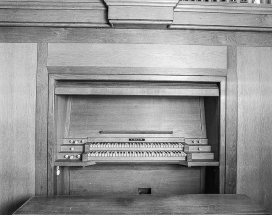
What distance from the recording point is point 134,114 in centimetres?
263

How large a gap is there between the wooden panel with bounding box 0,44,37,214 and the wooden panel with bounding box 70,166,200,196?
0.54m

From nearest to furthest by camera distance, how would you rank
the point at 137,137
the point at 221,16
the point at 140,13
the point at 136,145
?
the point at 140,13
the point at 221,16
the point at 136,145
the point at 137,137

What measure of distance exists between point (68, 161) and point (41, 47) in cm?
108

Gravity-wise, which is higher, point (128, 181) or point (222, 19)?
point (222, 19)

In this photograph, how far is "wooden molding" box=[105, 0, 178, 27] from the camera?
2080 millimetres

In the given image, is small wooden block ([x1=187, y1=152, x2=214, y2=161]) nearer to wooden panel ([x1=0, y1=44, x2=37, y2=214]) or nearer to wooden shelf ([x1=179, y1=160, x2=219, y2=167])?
wooden shelf ([x1=179, y1=160, x2=219, y2=167])

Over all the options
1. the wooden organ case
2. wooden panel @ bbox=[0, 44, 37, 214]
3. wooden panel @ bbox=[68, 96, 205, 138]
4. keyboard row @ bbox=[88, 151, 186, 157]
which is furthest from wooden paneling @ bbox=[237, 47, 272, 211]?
wooden panel @ bbox=[0, 44, 37, 214]

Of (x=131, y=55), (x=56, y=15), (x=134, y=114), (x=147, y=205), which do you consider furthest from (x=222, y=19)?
(x=147, y=205)

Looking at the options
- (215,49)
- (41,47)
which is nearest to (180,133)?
(215,49)

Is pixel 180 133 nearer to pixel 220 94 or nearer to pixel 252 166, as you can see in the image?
pixel 220 94

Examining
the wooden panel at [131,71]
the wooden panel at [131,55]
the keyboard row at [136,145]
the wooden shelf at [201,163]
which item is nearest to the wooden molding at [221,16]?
the wooden panel at [131,55]

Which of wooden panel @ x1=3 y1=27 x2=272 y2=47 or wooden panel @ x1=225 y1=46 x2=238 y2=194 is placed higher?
wooden panel @ x1=3 y1=27 x2=272 y2=47

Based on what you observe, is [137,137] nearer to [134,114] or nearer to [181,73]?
[134,114]

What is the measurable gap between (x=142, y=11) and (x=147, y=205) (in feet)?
5.13
